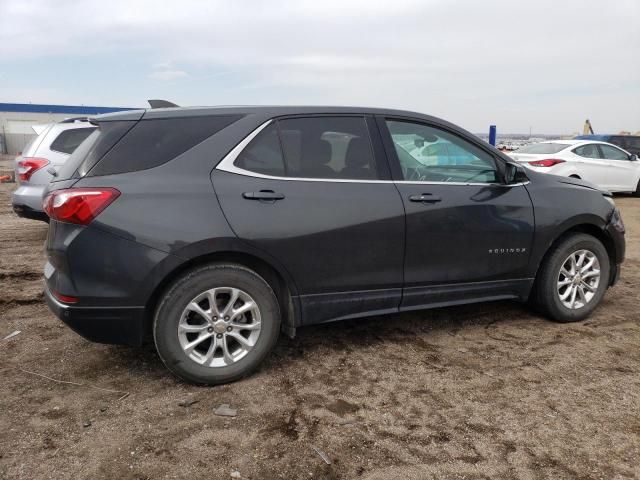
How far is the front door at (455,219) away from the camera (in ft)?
12.7

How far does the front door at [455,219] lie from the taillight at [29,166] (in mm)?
5194

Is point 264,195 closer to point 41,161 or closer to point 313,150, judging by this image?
point 313,150

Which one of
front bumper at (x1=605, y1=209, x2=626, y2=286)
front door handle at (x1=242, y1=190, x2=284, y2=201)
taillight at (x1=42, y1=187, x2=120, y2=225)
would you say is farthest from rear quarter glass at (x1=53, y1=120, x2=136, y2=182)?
front bumper at (x1=605, y1=209, x2=626, y2=286)

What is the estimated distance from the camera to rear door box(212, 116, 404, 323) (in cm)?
341

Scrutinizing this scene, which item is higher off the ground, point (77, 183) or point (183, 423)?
point (77, 183)

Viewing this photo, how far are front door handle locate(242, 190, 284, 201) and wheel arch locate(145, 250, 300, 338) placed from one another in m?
0.35

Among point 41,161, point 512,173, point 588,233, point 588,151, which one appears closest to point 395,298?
point 512,173

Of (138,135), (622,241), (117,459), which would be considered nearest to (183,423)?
(117,459)

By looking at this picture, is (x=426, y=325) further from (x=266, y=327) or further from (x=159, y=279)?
(x=159, y=279)

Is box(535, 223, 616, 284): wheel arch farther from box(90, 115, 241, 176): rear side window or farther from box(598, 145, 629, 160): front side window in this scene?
box(598, 145, 629, 160): front side window

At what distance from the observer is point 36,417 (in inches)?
120

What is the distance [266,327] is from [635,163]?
44.3 feet

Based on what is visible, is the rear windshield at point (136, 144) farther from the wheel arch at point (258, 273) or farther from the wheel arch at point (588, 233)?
the wheel arch at point (588, 233)

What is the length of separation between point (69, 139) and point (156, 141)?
4810 millimetres
